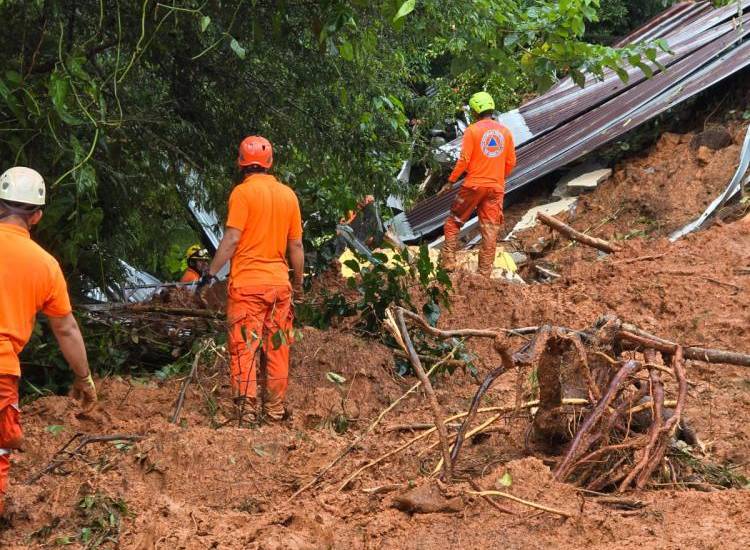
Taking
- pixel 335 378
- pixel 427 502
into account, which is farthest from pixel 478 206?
pixel 427 502

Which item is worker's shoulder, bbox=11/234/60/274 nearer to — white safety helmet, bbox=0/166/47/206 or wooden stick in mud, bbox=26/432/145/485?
white safety helmet, bbox=0/166/47/206

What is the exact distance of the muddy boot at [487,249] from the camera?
32.5 feet

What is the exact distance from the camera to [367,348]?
6930 millimetres

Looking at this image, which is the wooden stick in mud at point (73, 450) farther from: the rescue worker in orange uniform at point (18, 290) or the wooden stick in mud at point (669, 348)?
the wooden stick in mud at point (669, 348)

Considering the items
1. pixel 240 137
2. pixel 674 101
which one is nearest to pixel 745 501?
pixel 240 137

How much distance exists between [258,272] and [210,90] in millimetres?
2012

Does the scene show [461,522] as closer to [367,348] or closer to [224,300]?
[367,348]

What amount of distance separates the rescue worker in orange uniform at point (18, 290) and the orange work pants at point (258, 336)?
1.65m

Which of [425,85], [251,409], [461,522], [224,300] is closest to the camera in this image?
[461,522]

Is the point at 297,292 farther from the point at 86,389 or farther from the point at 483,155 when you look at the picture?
the point at 483,155

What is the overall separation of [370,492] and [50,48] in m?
3.44

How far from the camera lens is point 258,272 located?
20.1 ft

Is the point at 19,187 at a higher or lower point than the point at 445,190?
higher

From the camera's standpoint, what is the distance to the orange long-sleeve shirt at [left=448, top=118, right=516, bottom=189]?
10.2 metres
